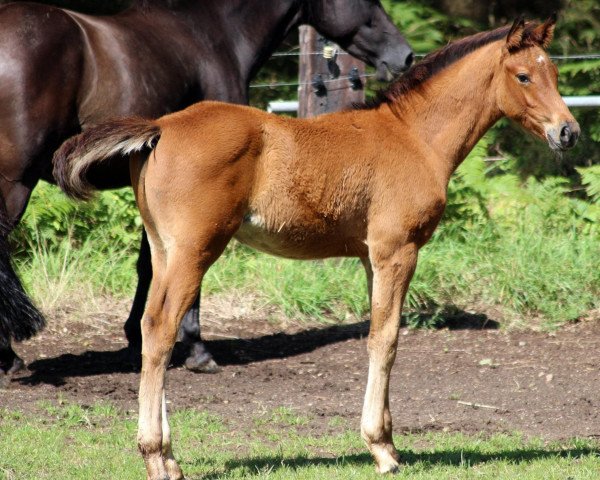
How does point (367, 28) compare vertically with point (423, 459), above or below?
above

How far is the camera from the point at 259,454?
4695mm

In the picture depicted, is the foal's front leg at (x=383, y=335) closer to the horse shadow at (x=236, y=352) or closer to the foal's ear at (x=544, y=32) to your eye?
the foal's ear at (x=544, y=32)

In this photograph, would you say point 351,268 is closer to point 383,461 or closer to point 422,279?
point 422,279

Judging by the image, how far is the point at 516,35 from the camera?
4.62 meters

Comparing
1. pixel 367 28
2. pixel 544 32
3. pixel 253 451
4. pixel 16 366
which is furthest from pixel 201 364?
pixel 544 32

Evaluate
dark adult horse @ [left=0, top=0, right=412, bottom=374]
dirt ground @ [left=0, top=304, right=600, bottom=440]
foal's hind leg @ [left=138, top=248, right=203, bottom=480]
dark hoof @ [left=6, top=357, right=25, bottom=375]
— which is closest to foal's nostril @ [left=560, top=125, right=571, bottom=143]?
dirt ground @ [left=0, top=304, right=600, bottom=440]

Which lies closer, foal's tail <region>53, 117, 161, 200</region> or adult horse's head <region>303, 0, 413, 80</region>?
foal's tail <region>53, 117, 161, 200</region>

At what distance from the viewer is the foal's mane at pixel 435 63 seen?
4805 millimetres

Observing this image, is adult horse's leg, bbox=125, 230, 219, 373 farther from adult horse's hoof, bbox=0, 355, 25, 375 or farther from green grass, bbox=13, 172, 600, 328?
green grass, bbox=13, 172, 600, 328

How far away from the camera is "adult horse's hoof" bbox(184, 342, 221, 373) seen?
642cm

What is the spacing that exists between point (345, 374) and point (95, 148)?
2.91 meters

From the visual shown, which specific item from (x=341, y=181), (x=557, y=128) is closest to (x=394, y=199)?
(x=341, y=181)

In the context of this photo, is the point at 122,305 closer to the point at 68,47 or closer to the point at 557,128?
the point at 68,47

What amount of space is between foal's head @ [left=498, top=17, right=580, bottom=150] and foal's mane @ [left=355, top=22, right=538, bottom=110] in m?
0.15
